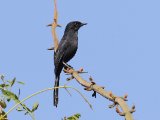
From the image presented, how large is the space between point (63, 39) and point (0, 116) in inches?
271

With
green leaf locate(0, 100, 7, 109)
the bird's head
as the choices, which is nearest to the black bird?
the bird's head

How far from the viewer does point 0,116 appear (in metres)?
1.88

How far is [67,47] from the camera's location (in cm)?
836

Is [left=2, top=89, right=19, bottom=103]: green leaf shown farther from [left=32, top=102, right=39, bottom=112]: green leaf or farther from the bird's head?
the bird's head

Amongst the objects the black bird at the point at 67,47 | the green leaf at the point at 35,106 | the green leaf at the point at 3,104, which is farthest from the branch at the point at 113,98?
the black bird at the point at 67,47

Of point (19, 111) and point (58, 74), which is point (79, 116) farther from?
point (58, 74)

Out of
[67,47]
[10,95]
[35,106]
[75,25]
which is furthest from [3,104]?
[75,25]

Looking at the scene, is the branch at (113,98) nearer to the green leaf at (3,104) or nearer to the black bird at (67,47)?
the green leaf at (3,104)

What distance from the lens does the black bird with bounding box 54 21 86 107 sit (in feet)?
25.8

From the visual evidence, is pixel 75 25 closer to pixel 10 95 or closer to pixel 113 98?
pixel 10 95

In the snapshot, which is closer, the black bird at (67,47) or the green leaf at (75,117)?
the green leaf at (75,117)

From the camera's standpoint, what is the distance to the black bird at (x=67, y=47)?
786 cm

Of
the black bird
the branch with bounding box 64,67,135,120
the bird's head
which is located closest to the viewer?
the branch with bounding box 64,67,135,120

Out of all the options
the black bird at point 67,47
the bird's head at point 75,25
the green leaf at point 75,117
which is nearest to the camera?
the green leaf at point 75,117
